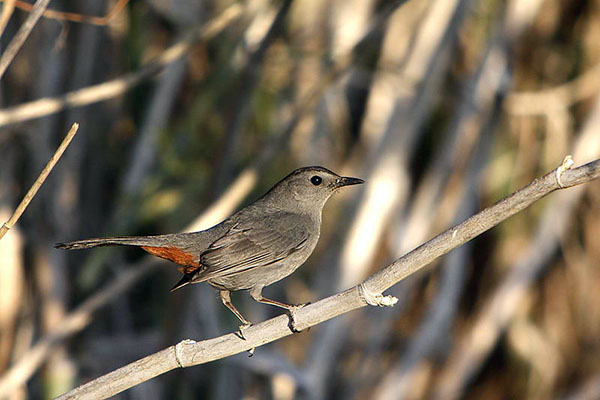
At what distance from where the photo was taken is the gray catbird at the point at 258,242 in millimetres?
2373

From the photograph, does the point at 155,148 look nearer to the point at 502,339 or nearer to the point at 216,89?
the point at 216,89

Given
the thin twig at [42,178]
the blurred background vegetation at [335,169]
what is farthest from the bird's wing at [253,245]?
the blurred background vegetation at [335,169]

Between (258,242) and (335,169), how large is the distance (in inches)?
96.9

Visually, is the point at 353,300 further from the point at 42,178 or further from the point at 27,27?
the point at 27,27

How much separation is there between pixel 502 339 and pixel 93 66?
318 centimetres

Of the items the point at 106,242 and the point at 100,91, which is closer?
the point at 106,242

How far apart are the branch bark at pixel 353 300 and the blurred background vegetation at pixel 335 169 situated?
1781 mm

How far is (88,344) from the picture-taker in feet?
14.6

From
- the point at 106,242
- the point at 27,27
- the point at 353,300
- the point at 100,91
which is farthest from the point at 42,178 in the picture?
the point at 100,91

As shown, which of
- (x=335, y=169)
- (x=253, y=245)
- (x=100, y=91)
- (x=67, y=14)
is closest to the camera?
(x=253, y=245)

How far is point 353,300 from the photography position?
1.86 metres

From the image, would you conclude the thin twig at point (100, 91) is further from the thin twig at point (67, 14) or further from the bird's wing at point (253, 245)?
the bird's wing at point (253, 245)

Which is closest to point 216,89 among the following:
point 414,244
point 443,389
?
point 414,244

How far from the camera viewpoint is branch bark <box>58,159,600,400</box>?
1.67 m
